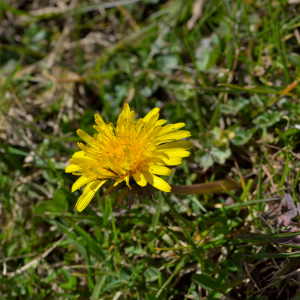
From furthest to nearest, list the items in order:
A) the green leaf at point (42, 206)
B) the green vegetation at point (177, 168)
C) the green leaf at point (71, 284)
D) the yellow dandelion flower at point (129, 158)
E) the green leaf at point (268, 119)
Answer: the green leaf at point (42, 206) < the green leaf at point (268, 119) < the green leaf at point (71, 284) < the green vegetation at point (177, 168) < the yellow dandelion flower at point (129, 158)

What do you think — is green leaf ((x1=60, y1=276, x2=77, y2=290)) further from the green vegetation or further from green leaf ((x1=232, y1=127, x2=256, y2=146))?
green leaf ((x1=232, y1=127, x2=256, y2=146))

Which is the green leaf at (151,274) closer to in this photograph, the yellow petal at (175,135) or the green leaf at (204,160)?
the green leaf at (204,160)

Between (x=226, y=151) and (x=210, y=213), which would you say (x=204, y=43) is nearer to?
(x=226, y=151)

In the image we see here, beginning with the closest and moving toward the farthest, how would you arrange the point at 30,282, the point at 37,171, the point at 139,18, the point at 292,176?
1. the point at 292,176
2. the point at 30,282
3. the point at 37,171
4. the point at 139,18

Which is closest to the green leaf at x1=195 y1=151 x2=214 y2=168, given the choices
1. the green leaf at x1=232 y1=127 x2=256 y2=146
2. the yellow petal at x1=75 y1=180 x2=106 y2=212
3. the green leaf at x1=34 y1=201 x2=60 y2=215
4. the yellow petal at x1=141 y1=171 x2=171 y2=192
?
the green leaf at x1=232 y1=127 x2=256 y2=146

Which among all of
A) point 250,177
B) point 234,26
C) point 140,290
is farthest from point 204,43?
point 140,290

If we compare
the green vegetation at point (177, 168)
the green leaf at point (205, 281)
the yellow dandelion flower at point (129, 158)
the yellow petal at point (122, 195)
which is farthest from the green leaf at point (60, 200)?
the green leaf at point (205, 281)
